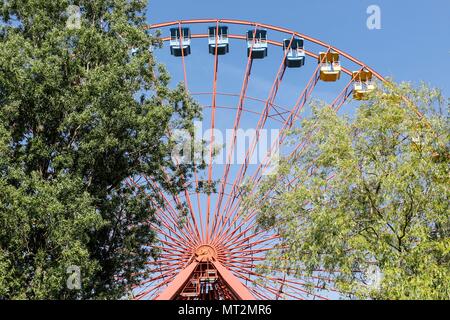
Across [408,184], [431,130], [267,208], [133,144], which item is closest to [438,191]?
[408,184]

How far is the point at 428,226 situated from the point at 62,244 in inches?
272

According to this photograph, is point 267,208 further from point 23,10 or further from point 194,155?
point 23,10

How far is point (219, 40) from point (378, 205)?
1492 cm

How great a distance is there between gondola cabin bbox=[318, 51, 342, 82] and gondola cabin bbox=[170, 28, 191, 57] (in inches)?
215

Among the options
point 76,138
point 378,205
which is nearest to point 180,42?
point 76,138

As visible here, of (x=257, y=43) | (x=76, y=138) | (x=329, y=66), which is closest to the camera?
(x=76, y=138)

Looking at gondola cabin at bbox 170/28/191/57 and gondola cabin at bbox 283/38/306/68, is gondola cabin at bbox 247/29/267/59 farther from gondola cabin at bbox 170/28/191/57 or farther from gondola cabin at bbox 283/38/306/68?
gondola cabin at bbox 170/28/191/57

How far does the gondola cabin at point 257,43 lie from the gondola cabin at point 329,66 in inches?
92.6

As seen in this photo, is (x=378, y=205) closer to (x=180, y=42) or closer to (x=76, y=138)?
(x=76, y=138)

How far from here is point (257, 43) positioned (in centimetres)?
2361

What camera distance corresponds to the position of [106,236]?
14.3 meters

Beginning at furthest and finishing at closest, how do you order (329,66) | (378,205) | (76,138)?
1. (329,66)
2. (76,138)
3. (378,205)

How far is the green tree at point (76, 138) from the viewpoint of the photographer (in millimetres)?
11242

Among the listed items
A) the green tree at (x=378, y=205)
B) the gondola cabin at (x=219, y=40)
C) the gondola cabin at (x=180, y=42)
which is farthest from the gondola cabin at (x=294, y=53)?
the green tree at (x=378, y=205)
